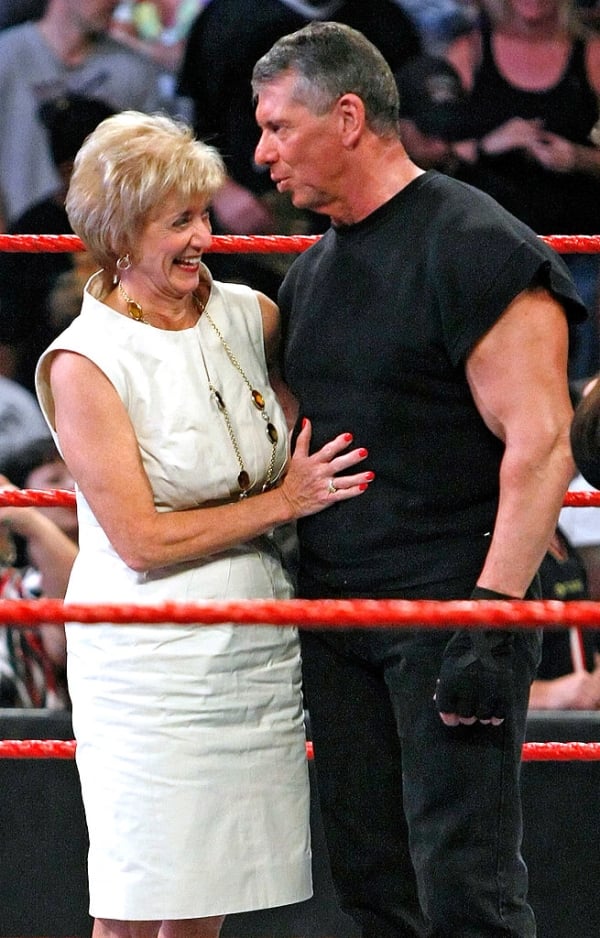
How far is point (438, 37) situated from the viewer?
3457mm

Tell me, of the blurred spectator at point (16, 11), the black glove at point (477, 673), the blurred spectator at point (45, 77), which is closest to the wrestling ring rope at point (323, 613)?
the black glove at point (477, 673)

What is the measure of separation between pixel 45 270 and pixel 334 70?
79.9 inches

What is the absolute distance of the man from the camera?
1495mm

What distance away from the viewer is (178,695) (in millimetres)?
1580

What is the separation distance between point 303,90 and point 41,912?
132 centimetres

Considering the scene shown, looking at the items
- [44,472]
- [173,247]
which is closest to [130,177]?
[173,247]

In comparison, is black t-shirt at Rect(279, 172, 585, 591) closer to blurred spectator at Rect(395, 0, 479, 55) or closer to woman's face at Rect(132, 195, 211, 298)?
woman's face at Rect(132, 195, 211, 298)

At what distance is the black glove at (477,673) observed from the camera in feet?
4.84

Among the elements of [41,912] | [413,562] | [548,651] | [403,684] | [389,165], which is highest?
[389,165]

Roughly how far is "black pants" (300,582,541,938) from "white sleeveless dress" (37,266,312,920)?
67 millimetres

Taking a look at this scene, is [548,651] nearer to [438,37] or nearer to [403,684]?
[403,684]

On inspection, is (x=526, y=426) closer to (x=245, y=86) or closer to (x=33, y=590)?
(x=33, y=590)

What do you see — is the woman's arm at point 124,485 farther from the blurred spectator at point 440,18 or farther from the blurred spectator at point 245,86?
the blurred spectator at point 440,18

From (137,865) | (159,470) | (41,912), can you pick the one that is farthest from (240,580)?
(41,912)
